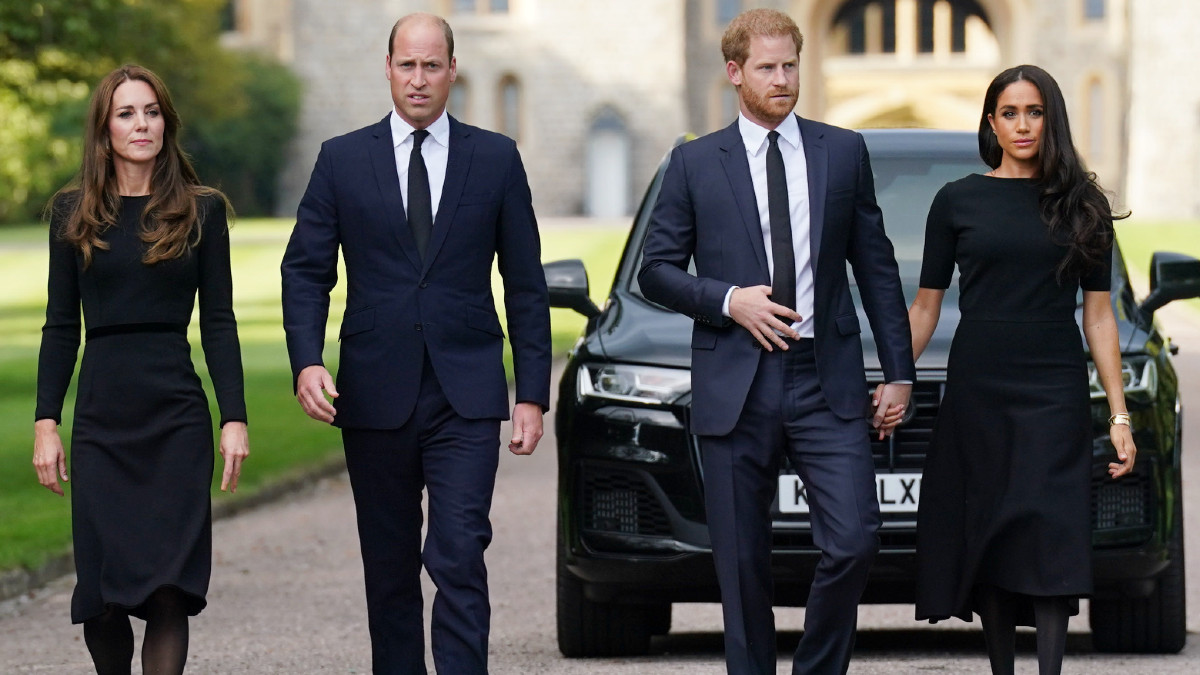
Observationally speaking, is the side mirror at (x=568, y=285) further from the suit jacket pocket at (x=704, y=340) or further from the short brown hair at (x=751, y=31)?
the short brown hair at (x=751, y=31)

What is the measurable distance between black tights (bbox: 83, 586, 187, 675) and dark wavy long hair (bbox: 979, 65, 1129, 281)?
7.71 ft

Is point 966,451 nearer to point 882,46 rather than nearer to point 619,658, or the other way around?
point 619,658

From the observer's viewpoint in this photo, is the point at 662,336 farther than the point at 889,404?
Yes

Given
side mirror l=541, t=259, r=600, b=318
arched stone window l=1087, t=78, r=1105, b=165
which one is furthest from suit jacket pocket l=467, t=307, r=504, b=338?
arched stone window l=1087, t=78, r=1105, b=165

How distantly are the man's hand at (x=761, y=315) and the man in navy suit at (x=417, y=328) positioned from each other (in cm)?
57

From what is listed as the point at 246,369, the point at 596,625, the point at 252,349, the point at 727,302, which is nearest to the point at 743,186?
the point at 727,302

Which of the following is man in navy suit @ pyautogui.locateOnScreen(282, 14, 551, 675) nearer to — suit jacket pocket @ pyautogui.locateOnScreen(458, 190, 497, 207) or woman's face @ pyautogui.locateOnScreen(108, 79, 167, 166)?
suit jacket pocket @ pyautogui.locateOnScreen(458, 190, 497, 207)

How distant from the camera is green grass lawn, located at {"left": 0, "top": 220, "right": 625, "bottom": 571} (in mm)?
10523

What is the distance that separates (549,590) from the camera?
28.1 ft

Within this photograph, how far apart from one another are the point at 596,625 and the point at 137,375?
84.8 inches

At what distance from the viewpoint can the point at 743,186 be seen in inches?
207

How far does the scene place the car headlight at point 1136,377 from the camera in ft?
20.2

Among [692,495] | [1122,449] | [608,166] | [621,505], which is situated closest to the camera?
[1122,449]

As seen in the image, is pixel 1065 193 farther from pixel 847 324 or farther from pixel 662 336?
pixel 662 336
